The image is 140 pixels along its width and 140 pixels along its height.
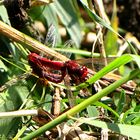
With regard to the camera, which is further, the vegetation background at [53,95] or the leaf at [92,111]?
the leaf at [92,111]

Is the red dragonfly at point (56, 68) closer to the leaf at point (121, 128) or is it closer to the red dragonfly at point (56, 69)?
the red dragonfly at point (56, 69)

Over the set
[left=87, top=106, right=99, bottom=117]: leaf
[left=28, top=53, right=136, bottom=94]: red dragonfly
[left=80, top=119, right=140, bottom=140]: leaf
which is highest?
[left=28, top=53, right=136, bottom=94]: red dragonfly

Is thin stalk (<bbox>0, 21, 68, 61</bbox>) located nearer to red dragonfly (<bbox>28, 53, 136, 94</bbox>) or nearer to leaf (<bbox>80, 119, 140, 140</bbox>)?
red dragonfly (<bbox>28, 53, 136, 94</bbox>)

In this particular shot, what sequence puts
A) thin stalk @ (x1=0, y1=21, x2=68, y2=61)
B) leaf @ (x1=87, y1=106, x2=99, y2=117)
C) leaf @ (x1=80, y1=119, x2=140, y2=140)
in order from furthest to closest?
thin stalk @ (x1=0, y1=21, x2=68, y2=61)
leaf @ (x1=87, y1=106, x2=99, y2=117)
leaf @ (x1=80, y1=119, x2=140, y2=140)

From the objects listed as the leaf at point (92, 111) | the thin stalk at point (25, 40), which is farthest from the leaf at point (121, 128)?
the thin stalk at point (25, 40)

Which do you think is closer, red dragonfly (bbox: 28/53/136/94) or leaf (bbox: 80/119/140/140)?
leaf (bbox: 80/119/140/140)

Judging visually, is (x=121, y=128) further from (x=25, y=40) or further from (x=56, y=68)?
(x=25, y=40)

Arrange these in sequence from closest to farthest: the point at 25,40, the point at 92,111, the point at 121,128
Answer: the point at 121,128, the point at 92,111, the point at 25,40

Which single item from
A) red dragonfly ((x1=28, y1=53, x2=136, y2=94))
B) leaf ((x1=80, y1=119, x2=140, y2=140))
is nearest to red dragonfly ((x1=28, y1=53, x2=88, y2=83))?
red dragonfly ((x1=28, y1=53, x2=136, y2=94))

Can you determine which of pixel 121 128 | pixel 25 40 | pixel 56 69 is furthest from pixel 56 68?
pixel 121 128

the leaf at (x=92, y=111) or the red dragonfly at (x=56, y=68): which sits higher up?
the red dragonfly at (x=56, y=68)

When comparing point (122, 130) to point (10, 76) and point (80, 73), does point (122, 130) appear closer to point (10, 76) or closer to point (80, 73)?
point (80, 73)

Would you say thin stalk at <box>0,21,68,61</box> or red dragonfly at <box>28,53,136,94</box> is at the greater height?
thin stalk at <box>0,21,68,61</box>
